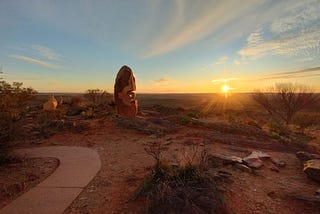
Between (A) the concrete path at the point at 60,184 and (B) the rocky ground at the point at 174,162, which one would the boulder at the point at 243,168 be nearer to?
(B) the rocky ground at the point at 174,162

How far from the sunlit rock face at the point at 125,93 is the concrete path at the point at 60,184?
602cm

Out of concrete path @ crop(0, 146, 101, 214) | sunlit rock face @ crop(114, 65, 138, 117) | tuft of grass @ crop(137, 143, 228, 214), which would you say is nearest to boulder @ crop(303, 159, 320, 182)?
tuft of grass @ crop(137, 143, 228, 214)

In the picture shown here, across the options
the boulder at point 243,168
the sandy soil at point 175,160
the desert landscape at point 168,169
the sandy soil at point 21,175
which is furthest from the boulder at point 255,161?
the sandy soil at point 21,175

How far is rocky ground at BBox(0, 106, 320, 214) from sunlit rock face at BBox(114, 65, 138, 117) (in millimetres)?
2244

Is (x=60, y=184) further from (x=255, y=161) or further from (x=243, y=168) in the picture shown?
(x=255, y=161)

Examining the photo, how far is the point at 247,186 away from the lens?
4422 millimetres

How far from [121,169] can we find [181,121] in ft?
20.9

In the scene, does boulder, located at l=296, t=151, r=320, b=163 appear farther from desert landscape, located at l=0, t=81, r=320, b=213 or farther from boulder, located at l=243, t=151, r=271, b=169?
boulder, located at l=243, t=151, r=271, b=169

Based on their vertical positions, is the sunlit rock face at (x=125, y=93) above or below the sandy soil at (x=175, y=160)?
above

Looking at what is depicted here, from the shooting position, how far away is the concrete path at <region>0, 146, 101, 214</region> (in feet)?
12.1

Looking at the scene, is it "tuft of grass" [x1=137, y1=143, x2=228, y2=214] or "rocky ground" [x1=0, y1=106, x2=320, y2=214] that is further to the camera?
"rocky ground" [x1=0, y1=106, x2=320, y2=214]

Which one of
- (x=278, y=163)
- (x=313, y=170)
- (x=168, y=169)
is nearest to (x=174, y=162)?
(x=168, y=169)

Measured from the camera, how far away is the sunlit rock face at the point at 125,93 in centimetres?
1267

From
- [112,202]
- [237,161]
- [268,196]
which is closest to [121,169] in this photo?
[112,202]
